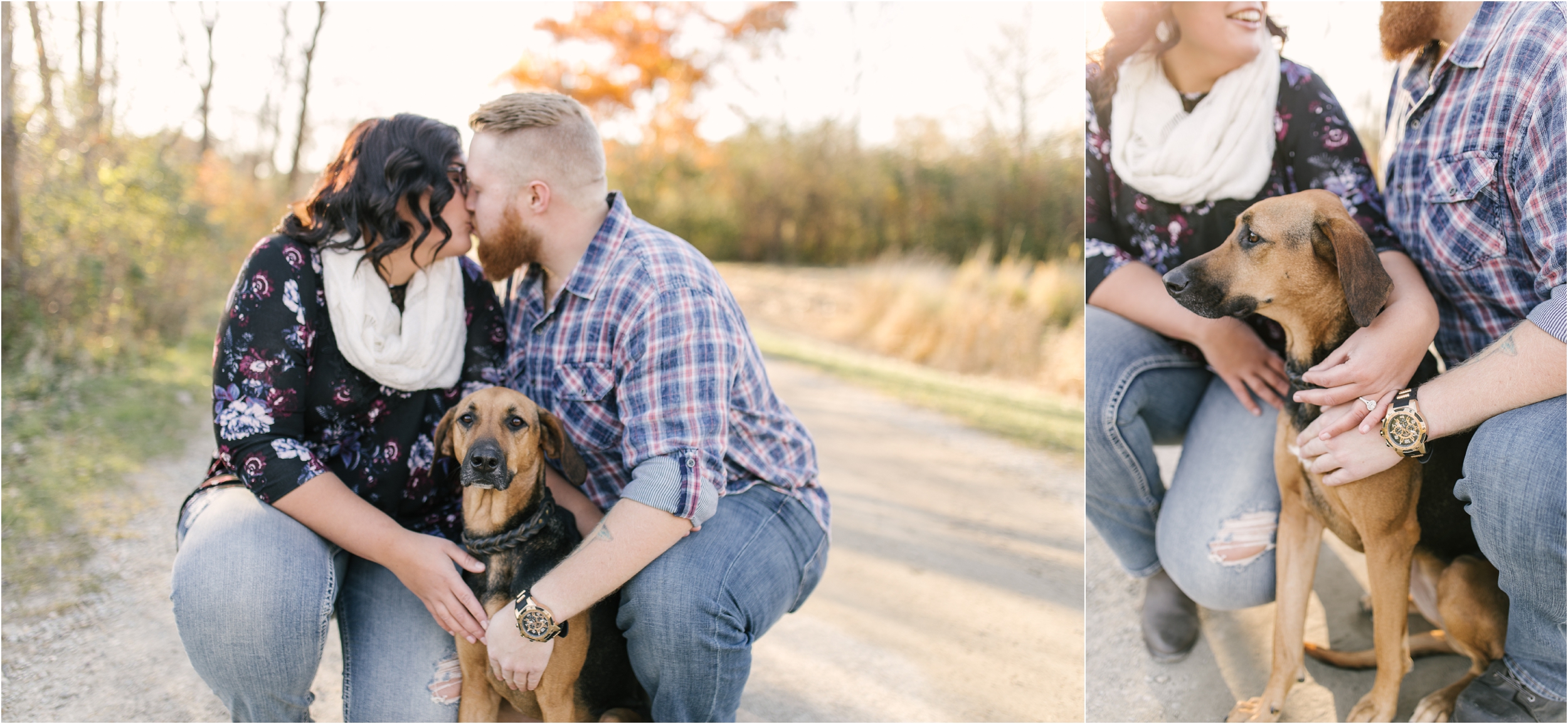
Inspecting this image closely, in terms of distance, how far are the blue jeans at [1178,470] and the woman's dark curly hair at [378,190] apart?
2.43m

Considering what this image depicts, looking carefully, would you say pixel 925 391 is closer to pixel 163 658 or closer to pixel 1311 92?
pixel 1311 92

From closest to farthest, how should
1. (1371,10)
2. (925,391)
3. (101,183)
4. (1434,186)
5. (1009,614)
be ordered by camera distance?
(1434,186), (1371,10), (1009,614), (101,183), (925,391)

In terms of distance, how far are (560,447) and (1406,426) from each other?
2.48m

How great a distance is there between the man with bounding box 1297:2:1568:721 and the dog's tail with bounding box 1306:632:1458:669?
0.41 metres

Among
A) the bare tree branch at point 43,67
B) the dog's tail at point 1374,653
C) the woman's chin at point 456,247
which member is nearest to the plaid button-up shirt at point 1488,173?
the dog's tail at point 1374,653

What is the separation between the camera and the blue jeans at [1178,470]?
9.87ft

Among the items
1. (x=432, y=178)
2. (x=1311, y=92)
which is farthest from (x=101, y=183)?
(x=1311, y=92)

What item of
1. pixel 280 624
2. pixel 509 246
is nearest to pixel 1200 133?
pixel 509 246

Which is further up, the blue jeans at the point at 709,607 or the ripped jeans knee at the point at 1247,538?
the ripped jeans knee at the point at 1247,538

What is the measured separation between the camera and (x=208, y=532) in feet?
8.27

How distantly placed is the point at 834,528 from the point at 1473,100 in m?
3.58

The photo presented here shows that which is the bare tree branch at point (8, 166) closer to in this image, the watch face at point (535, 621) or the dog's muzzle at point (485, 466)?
the dog's muzzle at point (485, 466)

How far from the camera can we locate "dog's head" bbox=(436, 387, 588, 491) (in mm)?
2512

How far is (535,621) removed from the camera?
2.44 m
